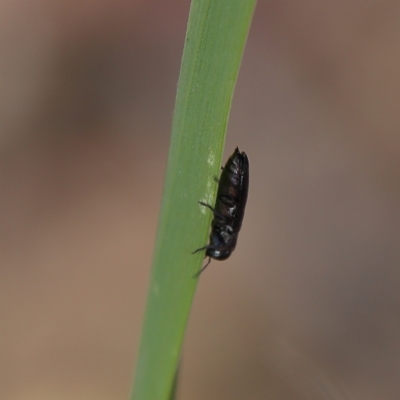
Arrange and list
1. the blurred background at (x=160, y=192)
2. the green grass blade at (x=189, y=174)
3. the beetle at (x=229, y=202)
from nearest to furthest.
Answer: the green grass blade at (x=189, y=174) → the beetle at (x=229, y=202) → the blurred background at (x=160, y=192)

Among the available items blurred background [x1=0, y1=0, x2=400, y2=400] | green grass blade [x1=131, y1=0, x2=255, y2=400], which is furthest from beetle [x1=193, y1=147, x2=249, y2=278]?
blurred background [x1=0, y1=0, x2=400, y2=400]

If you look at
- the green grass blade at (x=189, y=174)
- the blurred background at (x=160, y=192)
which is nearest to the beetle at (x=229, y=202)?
the green grass blade at (x=189, y=174)

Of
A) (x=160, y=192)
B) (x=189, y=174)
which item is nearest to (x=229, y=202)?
(x=189, y=174)

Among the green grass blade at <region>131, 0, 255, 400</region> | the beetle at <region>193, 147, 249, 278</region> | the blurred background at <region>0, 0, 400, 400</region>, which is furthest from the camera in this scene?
the blurred background at <region>0, 0, 400, 400</region>

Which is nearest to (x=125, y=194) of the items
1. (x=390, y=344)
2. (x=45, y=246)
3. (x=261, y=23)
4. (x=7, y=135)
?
(x=45, y=246)

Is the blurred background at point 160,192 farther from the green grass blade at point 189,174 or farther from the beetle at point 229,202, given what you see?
the green grass blade at point 189,174

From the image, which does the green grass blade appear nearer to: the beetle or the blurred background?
the beetle
